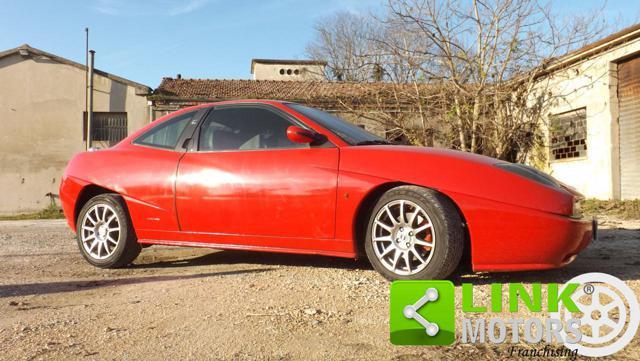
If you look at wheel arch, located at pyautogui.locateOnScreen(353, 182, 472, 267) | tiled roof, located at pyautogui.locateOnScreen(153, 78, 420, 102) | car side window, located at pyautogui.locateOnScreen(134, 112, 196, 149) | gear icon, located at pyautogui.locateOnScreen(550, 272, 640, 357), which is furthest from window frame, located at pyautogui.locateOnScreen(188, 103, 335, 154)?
tiled roof, located at pyautogui.locateOnScreen(153, 78, 420, 102)

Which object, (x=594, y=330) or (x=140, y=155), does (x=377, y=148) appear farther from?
(x=140, y=155)

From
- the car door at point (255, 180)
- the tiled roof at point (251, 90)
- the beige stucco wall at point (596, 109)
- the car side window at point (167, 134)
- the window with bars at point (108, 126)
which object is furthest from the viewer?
the window with bars at point (108, 126)

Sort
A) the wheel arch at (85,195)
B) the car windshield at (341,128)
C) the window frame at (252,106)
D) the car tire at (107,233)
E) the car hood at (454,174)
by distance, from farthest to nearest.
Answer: the wheel arch at (85,195) → the car tire at (107,233) → the car windshield at (341,128) → the window frame at (252,106) → the car hood at (454,174)

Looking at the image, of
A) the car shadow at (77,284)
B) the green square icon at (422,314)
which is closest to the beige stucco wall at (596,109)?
the car shadow at (77,284)

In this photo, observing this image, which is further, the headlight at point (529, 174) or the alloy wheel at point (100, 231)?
the alloy wheel at point (100, 231)

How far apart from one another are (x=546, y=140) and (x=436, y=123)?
11.5 ft

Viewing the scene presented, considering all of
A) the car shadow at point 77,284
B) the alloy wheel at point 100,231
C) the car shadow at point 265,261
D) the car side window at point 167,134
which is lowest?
the car shadow at point 77,284

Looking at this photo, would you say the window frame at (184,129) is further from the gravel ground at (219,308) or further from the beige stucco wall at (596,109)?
the beige stucco wall at (596,109)

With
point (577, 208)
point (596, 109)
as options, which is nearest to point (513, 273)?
point (577, 208)

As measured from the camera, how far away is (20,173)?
19.0 m

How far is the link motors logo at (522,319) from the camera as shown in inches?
77.5

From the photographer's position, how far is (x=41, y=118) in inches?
754

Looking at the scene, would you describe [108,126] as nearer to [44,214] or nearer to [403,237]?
[44,214]

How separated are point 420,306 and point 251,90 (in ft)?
58.0
